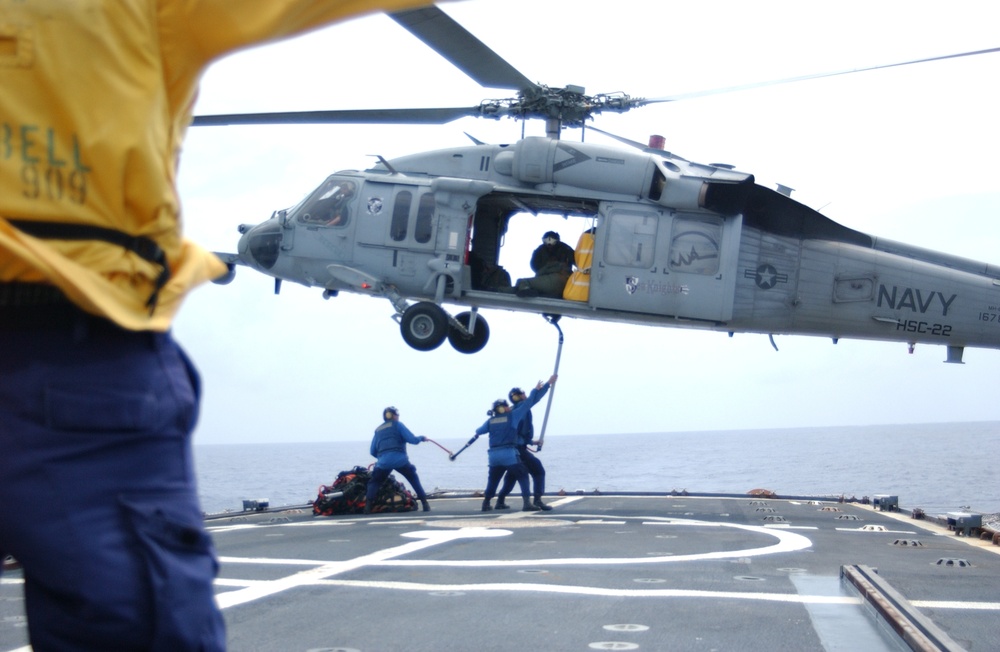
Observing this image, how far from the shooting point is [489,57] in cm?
1105

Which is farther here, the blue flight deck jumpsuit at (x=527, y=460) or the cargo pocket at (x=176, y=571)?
the blue flight deck jumpsuit at (x=527, y=460)

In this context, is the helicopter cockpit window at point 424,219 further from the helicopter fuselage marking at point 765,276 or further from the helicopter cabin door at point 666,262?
A: the helicopter fuselage marking at point 765,276

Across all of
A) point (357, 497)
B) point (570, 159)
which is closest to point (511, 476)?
point (357, 497)

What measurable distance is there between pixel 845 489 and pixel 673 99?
104 ft

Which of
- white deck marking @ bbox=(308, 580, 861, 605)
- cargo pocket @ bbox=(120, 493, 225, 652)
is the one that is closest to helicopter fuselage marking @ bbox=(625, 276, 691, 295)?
white deck marking @ bbox=(308, 580, 861, 605)

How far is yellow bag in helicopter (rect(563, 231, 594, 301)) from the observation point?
13922 millimetres

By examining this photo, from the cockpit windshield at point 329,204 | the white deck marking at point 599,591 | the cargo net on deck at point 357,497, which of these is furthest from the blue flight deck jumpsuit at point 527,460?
the white deck marking at point 599,591

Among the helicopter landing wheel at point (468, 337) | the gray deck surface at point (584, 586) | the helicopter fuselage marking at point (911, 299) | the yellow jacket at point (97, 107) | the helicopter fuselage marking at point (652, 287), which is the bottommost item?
the gray deck surface at point (584, 586)

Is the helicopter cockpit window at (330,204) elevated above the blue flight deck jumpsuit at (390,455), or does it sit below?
above

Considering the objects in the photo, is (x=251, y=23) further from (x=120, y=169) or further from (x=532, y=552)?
(x=532, y=552)

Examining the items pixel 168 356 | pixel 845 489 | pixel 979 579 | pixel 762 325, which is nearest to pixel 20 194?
pixel 168 356

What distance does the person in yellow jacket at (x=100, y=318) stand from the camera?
5.25 feet

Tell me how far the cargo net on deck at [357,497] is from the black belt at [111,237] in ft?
39.6

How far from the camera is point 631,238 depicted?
13.5m
